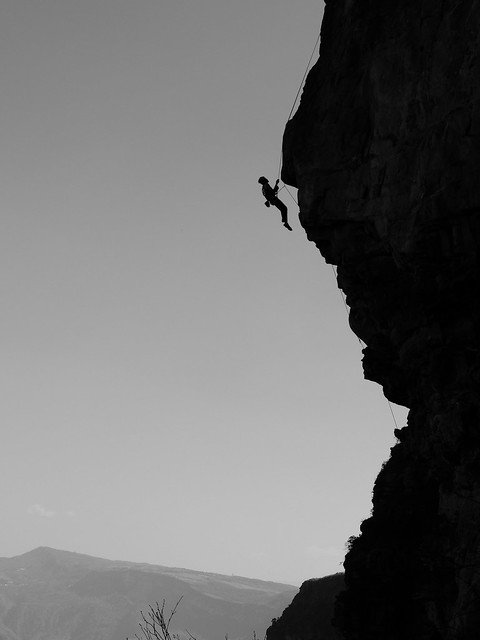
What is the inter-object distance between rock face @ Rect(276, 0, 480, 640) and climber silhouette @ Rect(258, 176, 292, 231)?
2.18 meters

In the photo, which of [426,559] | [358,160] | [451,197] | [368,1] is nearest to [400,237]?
[451,197]

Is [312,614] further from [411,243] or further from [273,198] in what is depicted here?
[411,243]

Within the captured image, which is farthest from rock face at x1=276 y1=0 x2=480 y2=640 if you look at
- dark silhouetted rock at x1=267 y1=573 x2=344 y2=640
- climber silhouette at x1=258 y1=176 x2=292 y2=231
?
dark silhouetted rock at x1=267 y1=573 x2=344 y2=640

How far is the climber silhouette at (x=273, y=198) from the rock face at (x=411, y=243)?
2181 millimetres

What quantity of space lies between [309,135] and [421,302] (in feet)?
25.3

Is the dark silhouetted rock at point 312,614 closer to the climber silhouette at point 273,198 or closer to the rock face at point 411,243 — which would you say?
the rock face at point 411,243

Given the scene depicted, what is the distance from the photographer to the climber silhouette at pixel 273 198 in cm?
2892

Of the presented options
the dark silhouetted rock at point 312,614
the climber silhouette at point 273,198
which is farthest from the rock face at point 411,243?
the dark silhouetted rock at point 312,614

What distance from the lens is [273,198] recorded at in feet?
95.4

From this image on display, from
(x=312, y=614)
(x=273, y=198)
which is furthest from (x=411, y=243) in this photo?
(x=312, y=614)

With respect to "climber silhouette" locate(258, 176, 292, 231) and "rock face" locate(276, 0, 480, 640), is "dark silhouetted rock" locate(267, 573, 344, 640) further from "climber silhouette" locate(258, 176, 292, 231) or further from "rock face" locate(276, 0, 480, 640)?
"climber silhouette" locate(258, 176, 292, 231)

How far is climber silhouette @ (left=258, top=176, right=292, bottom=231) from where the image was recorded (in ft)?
94.9

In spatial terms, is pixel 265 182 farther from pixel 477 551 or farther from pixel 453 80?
pixel 477 551

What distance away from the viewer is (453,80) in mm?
18859
